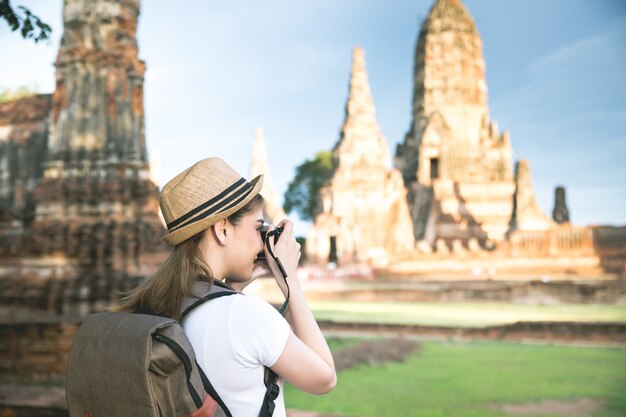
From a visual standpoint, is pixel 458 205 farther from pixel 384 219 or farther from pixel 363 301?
pixel 363 301

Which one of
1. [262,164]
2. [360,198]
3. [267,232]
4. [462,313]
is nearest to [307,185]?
[262,164]

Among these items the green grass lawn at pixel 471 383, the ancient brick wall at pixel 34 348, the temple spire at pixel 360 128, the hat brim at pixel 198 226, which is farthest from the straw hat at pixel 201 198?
the temple spire at pixel 360 128

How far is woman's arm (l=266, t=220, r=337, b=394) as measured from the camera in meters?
1.34

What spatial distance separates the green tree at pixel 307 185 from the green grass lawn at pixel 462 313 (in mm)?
30851

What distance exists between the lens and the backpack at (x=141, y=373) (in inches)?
49.1

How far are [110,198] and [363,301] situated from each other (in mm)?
10865

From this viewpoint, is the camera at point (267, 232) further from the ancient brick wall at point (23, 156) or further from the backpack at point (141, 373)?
the ancient brick wall at point (23, 156)

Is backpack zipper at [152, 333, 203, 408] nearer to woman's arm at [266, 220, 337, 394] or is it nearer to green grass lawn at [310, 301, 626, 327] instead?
woman's arm at [266, 220, 337, 394]

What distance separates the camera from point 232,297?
1337 mm

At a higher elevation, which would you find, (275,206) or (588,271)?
(275,206)

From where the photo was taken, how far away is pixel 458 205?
31.7m

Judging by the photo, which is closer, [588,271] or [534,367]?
[534,367]

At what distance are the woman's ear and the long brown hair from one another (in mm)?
15

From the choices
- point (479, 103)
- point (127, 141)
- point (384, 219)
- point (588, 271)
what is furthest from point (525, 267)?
point (127, 141)
